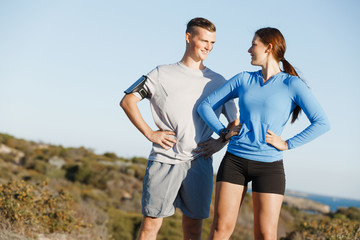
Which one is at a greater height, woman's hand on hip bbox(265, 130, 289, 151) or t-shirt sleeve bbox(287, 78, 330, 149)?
t-shirt sleeve bbox(287, 78, 330, 149)

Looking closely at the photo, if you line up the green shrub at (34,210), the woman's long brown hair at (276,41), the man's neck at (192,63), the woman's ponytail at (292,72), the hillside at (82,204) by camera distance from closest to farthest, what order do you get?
the woman's long brown hair at (276,41)
the woman's ponytail at (292,72)
the man's neck at (192,63)
the green shrub at (34,210)
the hillside at (82,204)

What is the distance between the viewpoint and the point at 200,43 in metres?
3.78

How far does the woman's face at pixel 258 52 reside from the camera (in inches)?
131

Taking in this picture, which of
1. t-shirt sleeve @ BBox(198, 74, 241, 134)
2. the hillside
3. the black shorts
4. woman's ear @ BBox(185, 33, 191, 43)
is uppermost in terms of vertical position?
woman's ear @ BBox(185, 33, 191, 43)

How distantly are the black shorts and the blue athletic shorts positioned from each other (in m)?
0.49

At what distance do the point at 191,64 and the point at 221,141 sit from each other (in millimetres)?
807

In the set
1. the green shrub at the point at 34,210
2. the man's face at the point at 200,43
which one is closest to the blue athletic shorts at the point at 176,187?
the man's face at the point at 200,43

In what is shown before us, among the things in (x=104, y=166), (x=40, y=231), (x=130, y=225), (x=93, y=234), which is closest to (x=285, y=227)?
(x=130, y=225)

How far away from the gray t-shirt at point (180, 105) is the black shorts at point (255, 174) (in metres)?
0.54

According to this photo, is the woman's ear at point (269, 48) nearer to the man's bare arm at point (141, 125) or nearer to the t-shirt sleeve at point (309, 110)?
the t-shirt sleeve at point (309, 110)

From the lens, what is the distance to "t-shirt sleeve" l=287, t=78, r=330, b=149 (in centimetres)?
318

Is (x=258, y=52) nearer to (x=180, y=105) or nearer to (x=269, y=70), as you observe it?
(x=269, y=70)

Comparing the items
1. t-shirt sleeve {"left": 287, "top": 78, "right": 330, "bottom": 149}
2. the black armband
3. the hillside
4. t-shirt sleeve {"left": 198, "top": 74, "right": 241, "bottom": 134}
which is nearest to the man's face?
t-shirt sleeve {"left": 198, "top": 74, "right": 241, "bottom": 134}

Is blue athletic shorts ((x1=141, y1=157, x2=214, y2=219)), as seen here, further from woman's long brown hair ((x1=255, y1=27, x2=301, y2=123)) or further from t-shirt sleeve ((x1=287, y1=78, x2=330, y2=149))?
woman's long brown hair ((x1=255, y1=27, x2=301, y2=123))
